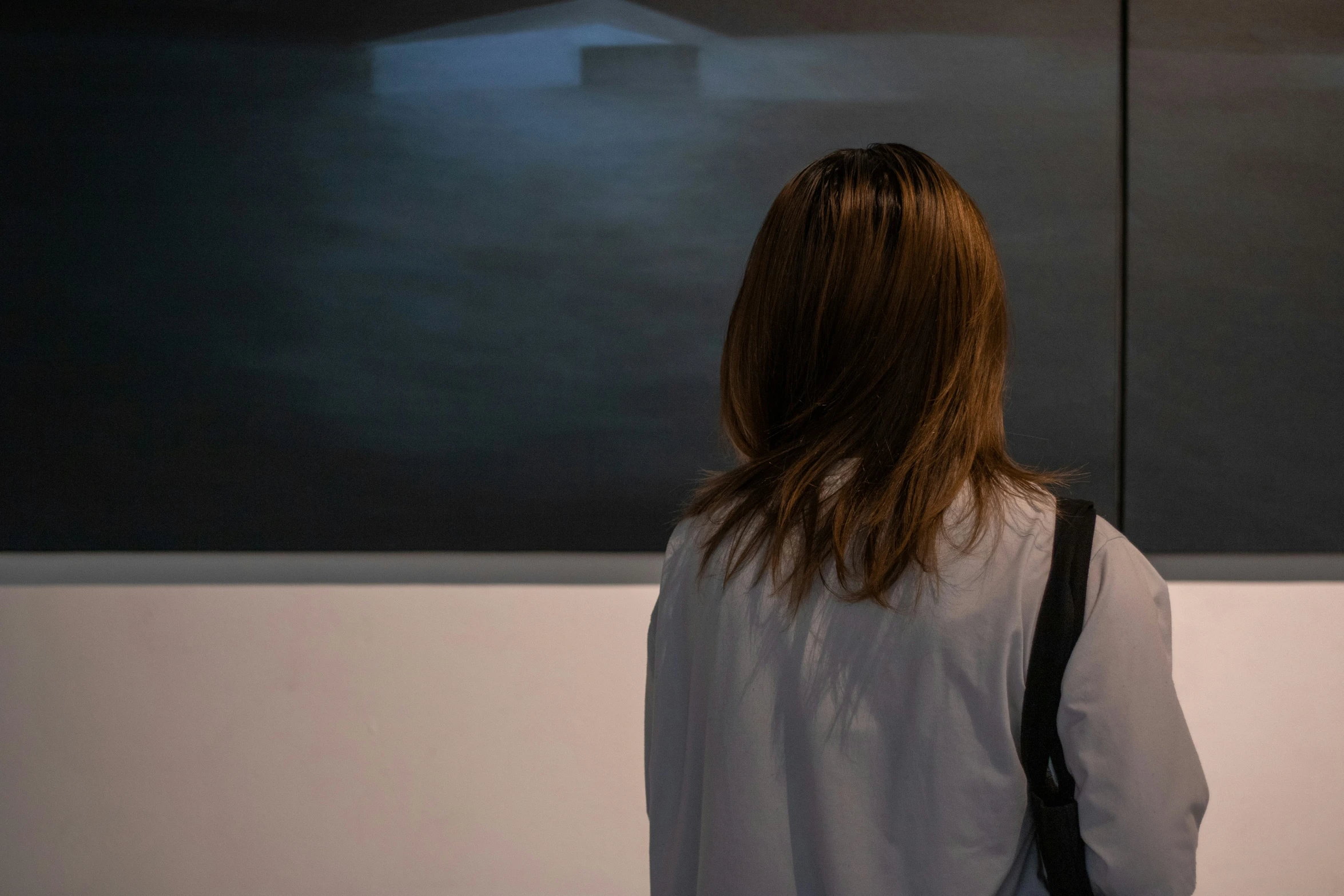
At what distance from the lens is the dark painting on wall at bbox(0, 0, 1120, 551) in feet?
6.37

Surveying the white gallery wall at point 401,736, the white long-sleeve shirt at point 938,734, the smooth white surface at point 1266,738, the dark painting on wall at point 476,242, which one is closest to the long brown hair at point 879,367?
the white long-sleeve shirt at point 938,734

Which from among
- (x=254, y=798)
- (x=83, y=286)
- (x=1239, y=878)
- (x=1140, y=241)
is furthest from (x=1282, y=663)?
(x=83, y=286)

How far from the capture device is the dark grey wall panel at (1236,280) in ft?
6.33

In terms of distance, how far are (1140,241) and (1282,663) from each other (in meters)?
0.95

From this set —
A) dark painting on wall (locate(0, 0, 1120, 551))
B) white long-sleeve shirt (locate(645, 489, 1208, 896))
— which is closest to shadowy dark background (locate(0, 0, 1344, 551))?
dark painting on wall (locate(0, 0, 1120, 551))

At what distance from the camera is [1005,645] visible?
0.83 metres

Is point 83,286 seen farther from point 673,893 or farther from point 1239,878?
point 1239,878

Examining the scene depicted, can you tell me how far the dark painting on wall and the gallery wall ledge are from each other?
0.22 ft

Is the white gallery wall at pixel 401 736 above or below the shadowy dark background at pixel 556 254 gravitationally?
below

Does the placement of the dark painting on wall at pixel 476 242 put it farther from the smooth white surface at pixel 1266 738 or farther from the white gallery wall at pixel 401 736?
the smooth white surface at pixel 1266 738

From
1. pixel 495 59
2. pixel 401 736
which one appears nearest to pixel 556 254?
pixel 495 59

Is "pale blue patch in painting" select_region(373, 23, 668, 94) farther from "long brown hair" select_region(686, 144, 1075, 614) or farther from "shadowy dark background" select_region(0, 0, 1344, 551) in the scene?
"long brown hair" select_region(686, 144, 1075, 614)

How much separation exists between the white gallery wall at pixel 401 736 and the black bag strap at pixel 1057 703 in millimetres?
1244

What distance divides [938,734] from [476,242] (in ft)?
4.86
